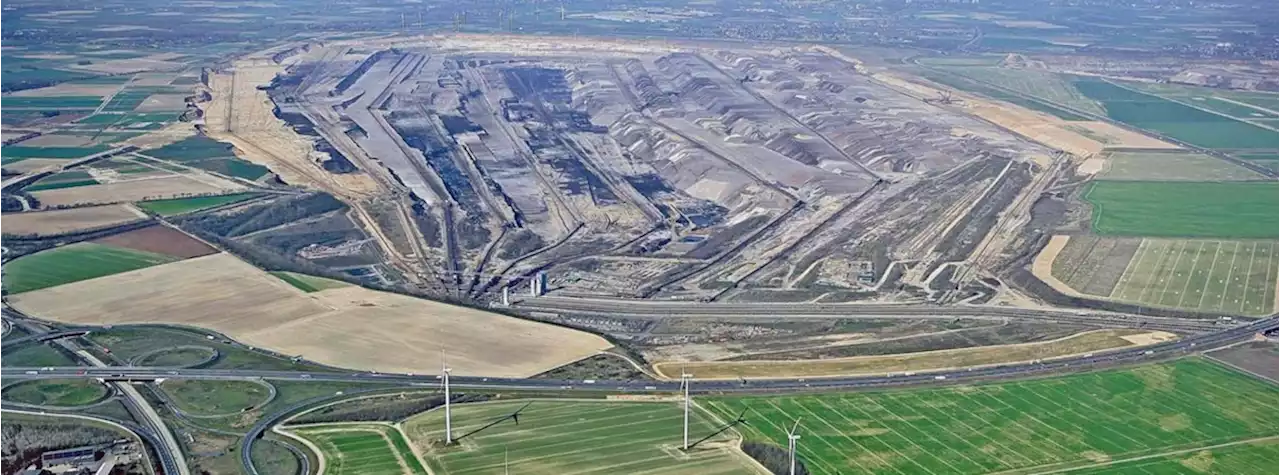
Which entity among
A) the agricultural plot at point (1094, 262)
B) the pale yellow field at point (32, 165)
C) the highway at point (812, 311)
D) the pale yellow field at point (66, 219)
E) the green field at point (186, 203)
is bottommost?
the highway at point (812, 311)

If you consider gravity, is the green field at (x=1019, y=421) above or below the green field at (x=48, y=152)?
above

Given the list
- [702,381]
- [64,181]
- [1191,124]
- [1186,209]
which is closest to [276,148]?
[64,181]

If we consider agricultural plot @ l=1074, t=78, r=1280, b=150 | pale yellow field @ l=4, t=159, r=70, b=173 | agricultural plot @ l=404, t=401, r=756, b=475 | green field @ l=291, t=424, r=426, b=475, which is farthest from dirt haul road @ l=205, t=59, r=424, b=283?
agricultural plot @ l=1074, t=78, r=1280, b=150

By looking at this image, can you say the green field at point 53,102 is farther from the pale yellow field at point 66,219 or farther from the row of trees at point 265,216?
the row of trees at point 265,216

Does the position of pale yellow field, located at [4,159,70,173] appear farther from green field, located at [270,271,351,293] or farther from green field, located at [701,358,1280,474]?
green field, located at [701,358,1280,474]

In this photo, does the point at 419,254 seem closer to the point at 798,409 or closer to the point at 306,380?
the point at 306,380

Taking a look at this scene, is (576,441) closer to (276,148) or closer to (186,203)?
(186,203)

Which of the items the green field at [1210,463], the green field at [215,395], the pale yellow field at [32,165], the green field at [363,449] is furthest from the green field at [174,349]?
the pale yellow field at [32,165]
